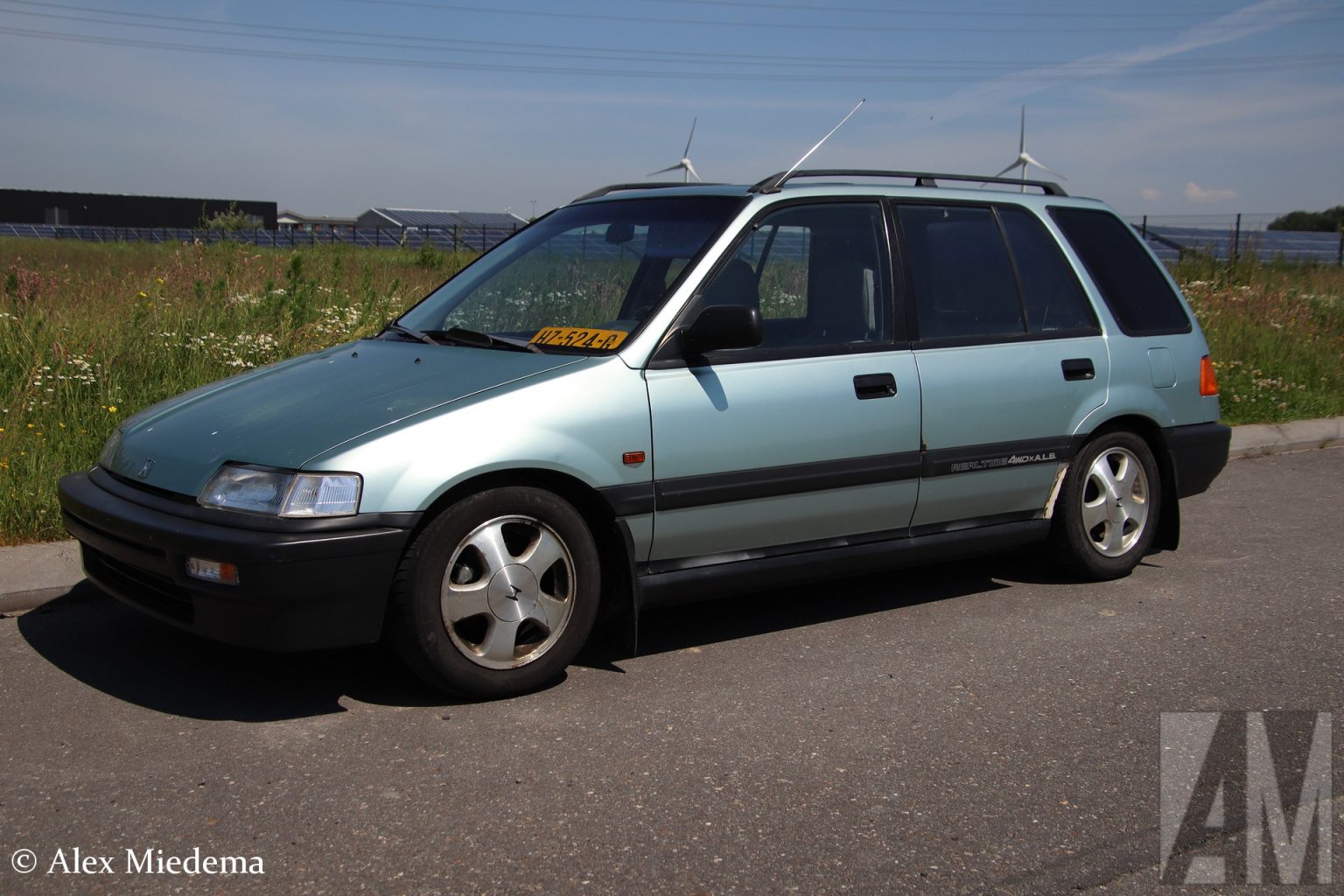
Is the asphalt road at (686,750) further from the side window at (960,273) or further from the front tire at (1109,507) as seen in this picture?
the side window at (960,273)

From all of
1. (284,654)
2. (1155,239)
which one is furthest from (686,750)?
(1155,239)

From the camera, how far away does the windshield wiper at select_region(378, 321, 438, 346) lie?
488cm

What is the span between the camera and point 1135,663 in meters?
4.64

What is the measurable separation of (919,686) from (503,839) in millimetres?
1795

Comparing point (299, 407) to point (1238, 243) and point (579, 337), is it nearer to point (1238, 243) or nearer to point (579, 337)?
point (579, 337)

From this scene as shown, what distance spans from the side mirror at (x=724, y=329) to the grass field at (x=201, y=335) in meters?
3.23

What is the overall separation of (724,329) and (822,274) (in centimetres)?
93

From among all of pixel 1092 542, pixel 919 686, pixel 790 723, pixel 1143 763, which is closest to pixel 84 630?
pixel 790 723

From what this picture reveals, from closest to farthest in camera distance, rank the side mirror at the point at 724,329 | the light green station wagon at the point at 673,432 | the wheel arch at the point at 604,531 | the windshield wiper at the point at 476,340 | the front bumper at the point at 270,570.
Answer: the front bumper at the point at 270,570, the light green station wagon at the point at 673,432, the wheel arch at the point at 604,531, the side mirror at the point at 724,329, the windshield wiper at the point at 476,340

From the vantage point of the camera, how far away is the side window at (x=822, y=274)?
15.9ft

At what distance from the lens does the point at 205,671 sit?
4340 mm

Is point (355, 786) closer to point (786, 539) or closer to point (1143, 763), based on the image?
point (786, 539)

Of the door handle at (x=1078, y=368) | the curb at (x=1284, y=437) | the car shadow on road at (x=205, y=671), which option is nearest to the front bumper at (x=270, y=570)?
the car shadow on road at (x=205, y=671)

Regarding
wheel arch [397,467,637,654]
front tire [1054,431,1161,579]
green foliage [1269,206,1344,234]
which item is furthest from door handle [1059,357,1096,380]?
green foliage [1269,206,1344,234]
